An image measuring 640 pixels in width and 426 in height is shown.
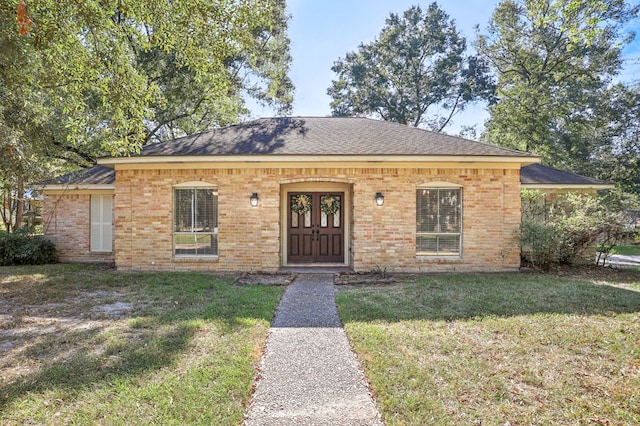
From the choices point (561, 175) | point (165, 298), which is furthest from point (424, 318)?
point (561, 175)

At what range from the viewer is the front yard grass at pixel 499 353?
3029 millimetres

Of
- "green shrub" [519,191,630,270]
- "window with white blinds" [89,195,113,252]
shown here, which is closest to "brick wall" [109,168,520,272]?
"green shrub" [519,191,630,270]

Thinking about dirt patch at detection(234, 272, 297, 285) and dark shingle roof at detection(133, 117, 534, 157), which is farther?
dark shingle roof at detection(133, 117, 534, 157)

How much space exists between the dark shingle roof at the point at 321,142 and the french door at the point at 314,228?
1.71m

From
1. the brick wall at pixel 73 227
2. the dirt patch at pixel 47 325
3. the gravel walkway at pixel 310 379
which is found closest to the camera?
the gravel walkway at pixel 310 379

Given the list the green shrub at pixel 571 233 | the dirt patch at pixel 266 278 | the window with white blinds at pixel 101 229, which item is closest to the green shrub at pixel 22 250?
the window with white blinds at pixel 101 229

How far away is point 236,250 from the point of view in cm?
940

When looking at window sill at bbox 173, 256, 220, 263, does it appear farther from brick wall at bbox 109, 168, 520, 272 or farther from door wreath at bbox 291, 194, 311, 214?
door wreath at bbox 291, 194, 311, 214

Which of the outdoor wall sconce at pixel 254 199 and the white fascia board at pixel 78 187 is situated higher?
the white fascia board at pixel 78 187

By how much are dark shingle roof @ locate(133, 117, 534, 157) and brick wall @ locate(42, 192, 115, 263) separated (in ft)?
13.9

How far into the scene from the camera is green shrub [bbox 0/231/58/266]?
11.0 metres

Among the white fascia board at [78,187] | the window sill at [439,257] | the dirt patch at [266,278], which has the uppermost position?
the white fascia board at [78,187]

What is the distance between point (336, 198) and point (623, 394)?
806 centimetres

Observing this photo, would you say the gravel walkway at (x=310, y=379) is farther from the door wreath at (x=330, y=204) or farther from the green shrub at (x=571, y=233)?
the green shrub at (x=571, y=233)
